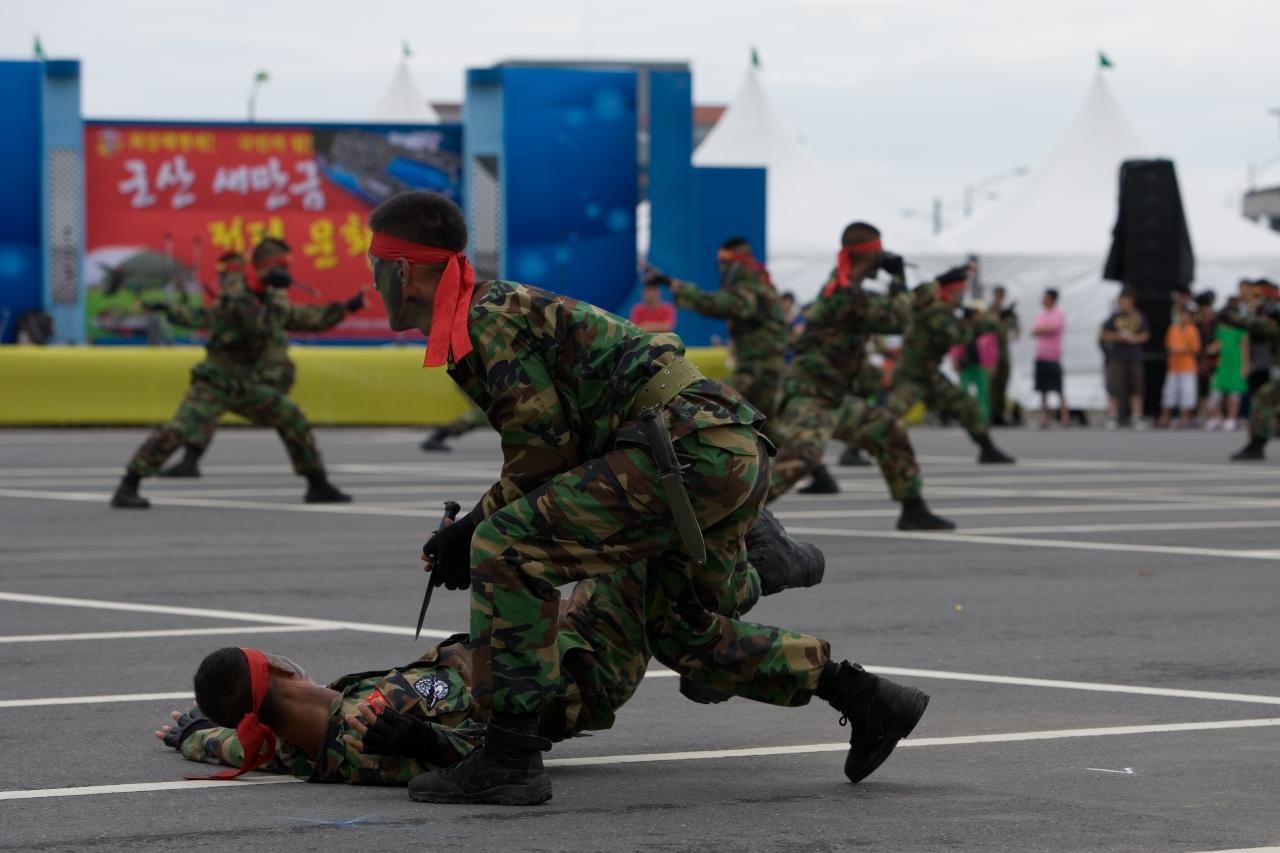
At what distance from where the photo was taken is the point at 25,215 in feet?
109

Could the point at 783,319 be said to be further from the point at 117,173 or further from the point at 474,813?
the point at 117,173

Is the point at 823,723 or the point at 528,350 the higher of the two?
the point at 528,350

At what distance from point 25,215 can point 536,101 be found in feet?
27.4

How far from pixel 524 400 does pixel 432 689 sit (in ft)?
3.38

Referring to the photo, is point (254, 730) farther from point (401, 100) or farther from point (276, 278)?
point (401, 100)

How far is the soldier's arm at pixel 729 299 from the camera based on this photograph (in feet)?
54.0

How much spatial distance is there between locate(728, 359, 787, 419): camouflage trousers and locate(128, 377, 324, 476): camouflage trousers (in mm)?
3906

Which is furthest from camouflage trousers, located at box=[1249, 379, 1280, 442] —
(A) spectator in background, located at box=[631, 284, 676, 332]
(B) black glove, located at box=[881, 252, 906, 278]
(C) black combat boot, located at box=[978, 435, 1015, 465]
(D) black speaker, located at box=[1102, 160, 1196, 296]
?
(D) black speaker, located at box=[1102, 160, 1196, 296]

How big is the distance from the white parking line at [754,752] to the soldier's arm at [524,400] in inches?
43.4

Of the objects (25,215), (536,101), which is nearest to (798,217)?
(536,101)

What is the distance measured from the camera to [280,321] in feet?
49.6

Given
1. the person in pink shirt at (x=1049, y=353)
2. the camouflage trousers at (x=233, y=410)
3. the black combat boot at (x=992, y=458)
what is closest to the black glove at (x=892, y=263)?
the camouflage trousers at (x=233, y=410)

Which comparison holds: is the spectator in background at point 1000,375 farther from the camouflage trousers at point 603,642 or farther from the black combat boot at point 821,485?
the camouflage trousers at point 603,642

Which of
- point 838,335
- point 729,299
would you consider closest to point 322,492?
point 729,299
